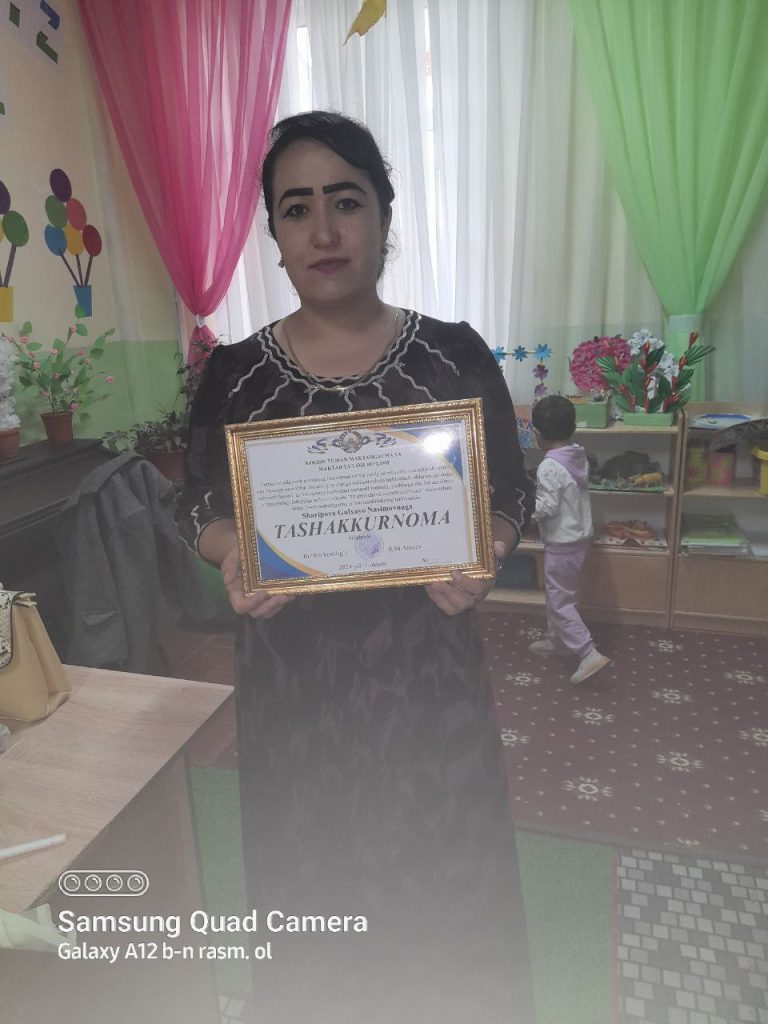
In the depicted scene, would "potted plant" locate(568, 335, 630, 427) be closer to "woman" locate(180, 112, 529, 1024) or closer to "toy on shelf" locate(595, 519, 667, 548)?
"toy on shelf" locate(595, 519, 667, 548)

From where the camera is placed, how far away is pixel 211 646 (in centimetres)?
82

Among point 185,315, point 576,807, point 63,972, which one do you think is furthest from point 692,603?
point 63,972

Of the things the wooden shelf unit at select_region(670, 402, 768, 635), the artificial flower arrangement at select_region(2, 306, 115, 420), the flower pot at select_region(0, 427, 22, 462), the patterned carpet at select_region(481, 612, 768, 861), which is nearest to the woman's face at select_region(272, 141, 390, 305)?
the artificial flower arrangement at select_region(2, 306, 115, 420)

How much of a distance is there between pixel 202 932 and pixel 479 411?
0.51 metres

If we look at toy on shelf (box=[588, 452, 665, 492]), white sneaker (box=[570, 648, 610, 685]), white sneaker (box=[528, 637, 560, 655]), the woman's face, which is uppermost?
the woman's face

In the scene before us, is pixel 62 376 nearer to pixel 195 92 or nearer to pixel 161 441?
pixel 161 441

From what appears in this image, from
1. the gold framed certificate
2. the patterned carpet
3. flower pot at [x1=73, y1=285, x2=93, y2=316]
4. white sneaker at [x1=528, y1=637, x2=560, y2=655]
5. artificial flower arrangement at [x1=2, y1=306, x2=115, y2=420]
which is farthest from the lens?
white sneaker at [x1=528, y1=637, x2=560, y2=655]

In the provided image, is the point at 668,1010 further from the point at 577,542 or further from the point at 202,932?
the point at 577,542

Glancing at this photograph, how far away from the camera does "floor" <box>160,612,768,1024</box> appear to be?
0.74 meters

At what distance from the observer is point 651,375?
5.93ft

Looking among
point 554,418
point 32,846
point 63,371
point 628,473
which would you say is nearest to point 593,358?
point 554,418

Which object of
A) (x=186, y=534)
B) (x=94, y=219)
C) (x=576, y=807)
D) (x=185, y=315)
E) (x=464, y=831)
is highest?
(x=94, y=219)

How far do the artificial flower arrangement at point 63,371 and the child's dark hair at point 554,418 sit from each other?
2.41ft

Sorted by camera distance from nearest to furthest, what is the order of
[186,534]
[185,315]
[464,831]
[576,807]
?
[186,534]
[464,831]
[185,315]
[576,807]
